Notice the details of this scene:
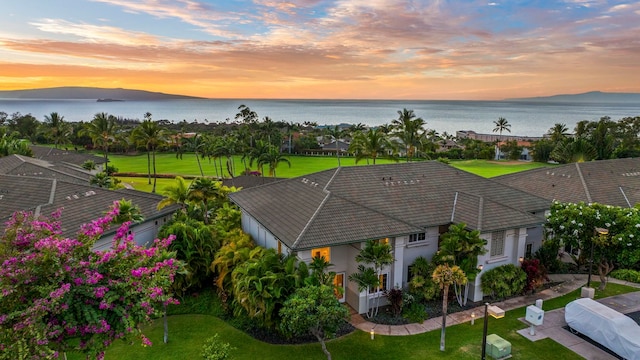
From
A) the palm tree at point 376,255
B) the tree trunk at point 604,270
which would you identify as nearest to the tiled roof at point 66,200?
the palm tree at point 376,255

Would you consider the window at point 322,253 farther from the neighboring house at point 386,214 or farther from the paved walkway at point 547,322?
the paved walkway at point 547,322

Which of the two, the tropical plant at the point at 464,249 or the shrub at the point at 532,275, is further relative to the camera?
the shrub at the point at 532,275

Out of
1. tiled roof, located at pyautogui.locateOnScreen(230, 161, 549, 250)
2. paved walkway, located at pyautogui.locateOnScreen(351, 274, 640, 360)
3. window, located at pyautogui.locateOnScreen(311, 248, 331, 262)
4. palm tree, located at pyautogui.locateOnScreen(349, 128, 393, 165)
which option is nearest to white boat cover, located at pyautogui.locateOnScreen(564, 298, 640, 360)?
paved walkway, located at pyautogui.locateOnScreen(351, 274, 640, 360)

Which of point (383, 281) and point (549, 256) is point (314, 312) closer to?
point (383, 281)

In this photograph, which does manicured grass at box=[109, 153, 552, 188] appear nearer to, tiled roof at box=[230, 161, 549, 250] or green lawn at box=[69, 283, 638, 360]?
tiled roof at box=[230, 161, 549, 250]

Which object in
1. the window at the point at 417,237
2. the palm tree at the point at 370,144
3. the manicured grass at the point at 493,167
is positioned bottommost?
the manicured grass at the point at 493,167

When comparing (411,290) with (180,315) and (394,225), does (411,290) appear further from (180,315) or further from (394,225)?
(180,315)

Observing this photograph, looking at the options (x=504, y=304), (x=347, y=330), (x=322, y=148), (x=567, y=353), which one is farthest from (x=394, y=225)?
(x=322, y=148)
